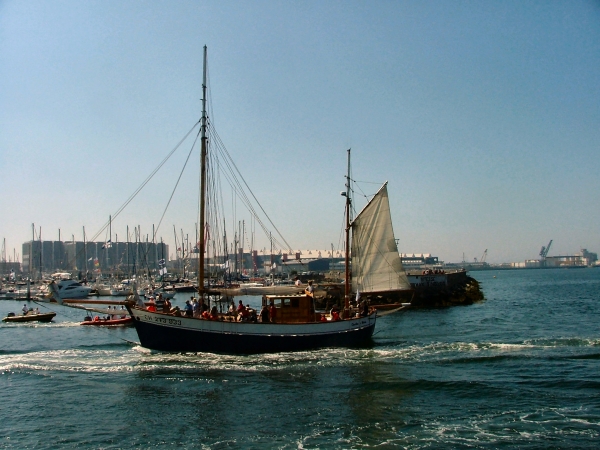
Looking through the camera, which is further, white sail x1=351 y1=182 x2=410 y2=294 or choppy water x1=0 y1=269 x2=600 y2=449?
white sail x1=351 y1=182 x2=410 y2=294

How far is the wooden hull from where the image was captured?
99.6ft

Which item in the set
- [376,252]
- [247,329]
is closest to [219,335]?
[247,329]

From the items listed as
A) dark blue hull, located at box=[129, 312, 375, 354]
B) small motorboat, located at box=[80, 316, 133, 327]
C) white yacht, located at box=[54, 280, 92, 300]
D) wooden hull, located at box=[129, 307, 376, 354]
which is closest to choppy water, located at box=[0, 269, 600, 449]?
dark blue hull, located at box=[129, 312, 375, 354]

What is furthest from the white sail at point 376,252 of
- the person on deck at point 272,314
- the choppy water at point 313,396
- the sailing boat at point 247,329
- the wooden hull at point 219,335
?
the person on deck at point 272,314

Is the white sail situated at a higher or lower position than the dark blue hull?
higher

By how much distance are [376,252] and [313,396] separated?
18155 mm

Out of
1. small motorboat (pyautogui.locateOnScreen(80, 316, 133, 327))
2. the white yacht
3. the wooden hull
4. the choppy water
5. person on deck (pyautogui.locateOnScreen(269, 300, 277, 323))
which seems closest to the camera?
the choppy water

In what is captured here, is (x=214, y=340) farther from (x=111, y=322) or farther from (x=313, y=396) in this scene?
(x=111, y=322)

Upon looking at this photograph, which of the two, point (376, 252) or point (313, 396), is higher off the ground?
point (376, 252)

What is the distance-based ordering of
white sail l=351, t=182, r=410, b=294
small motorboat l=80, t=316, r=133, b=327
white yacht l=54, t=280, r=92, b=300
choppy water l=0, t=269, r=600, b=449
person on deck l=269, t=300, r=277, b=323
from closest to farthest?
choppy water l=0, t=269, r=600, b=449, person on deck l=269, t=300, r=277, b=323, white sail l=351, t=182, r=410, b=294, small motorboat l=80, t=316, r=133, b=327, white yacht l=54, t=280, r=92, b=300

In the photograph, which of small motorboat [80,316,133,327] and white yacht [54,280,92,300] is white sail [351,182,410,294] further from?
white yacht [54,280,92,300]

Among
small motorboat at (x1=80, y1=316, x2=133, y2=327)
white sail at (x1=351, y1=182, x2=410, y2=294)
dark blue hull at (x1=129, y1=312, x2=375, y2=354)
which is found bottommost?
small motorboat at (x1=80, y1=316, x2=133, y2=327)

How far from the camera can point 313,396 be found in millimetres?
22188

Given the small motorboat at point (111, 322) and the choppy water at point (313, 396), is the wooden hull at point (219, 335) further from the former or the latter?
the small motorboat at point (111, 322)
